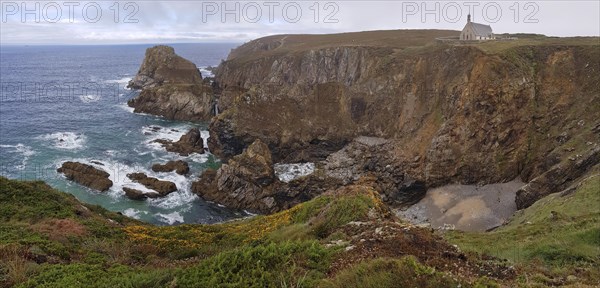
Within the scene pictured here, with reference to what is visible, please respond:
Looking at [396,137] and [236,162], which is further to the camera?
[396,137]

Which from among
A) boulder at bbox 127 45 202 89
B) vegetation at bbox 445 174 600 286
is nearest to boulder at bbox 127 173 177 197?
vegetation at bbox 445 174 600 286

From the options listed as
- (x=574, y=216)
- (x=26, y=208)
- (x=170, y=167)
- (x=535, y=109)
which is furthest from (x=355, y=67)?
(x=26, y=208)

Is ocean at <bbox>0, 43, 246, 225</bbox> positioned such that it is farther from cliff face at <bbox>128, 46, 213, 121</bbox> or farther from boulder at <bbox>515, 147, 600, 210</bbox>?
boulder at <bbox>515, 147, 600, 210</bbox>

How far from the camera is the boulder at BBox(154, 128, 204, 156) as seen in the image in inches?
2009

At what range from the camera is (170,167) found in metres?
44.8

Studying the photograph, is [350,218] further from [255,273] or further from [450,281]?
[450,281]

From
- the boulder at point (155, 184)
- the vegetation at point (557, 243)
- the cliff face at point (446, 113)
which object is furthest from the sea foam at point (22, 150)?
the vegetation at point (557, 243)

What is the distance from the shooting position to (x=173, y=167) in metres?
44.9

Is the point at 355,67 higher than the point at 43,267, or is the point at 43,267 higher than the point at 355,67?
the point at 355,67

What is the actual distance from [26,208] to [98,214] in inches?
163

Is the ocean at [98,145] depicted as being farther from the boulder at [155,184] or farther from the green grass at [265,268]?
the green grass at [265,268]

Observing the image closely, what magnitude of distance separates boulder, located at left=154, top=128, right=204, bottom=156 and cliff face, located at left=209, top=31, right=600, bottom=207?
1772 millimetres

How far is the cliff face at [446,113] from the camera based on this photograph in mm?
39500

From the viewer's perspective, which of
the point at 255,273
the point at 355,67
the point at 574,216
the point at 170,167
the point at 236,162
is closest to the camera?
the point at 255,273
